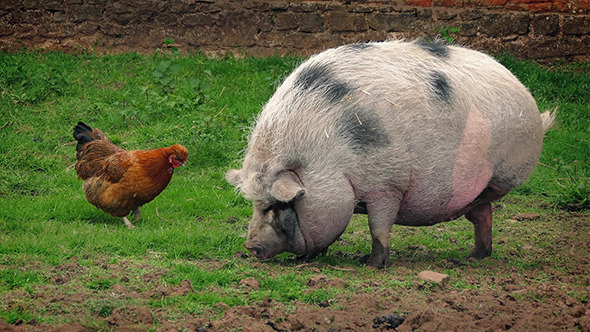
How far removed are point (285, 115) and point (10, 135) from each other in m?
4.71

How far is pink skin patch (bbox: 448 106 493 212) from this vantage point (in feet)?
16.5

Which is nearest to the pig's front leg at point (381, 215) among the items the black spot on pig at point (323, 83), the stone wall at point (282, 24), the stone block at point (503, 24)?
the black spot on pig at point (323, 83)

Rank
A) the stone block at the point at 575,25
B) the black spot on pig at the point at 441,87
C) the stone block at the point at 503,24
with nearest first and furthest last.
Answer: the black spot on pig at the point at 441,87
the stone block at the point at 503,24
the stone block at the point at 575,25

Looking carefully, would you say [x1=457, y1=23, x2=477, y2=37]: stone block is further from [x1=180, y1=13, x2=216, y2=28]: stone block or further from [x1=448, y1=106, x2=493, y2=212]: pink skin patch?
[x1=448, y1=106, x2=493, y2=212]: pink skin patch

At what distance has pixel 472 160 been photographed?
509 centimetres

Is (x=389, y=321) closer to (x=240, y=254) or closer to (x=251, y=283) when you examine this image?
(x=251, y=283)

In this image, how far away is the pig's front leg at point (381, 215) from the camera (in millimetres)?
4941

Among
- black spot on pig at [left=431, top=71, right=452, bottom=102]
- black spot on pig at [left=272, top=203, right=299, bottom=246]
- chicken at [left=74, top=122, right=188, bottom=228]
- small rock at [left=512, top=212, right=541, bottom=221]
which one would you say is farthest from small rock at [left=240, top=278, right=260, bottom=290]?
small rock at [left=512, top=212, right=541, bottom=221]

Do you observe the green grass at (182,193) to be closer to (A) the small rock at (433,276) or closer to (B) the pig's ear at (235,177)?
(A) the small rock at (433,276)

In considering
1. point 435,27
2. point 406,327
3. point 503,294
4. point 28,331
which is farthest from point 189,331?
point 435,27

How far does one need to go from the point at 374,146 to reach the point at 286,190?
2.12 ft

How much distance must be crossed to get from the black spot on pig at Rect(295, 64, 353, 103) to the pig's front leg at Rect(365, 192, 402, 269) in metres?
0.70

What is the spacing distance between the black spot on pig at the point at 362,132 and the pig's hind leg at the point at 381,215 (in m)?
0.34

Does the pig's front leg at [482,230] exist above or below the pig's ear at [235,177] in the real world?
below
